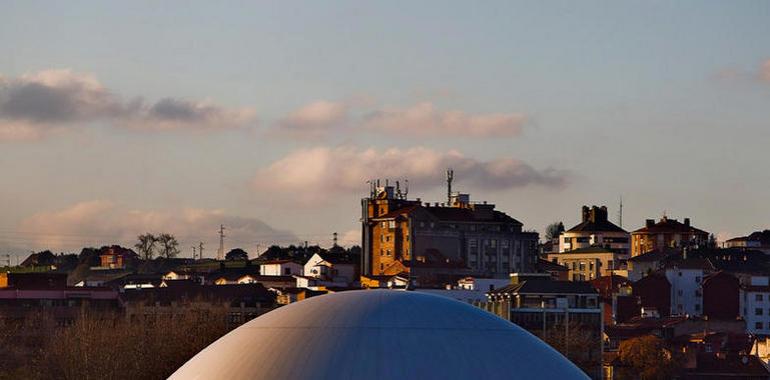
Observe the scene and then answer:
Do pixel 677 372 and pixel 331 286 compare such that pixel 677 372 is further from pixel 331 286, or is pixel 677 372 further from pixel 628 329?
pixel 331 286

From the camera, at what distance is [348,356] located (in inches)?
981

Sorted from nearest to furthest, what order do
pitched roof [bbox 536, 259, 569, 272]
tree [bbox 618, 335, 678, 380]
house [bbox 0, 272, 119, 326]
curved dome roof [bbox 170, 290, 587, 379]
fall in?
1. curved dome roof [bbox 170, 290, 587, 379]
2. tree [bbox 618, 335, 678, 380]
3. house [bbox 0, 272, 119, 326]
4. pitched roof [bbox 536, 259, 569, 272]

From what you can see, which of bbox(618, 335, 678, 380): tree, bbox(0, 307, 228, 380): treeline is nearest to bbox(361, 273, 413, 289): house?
bbox(618, 335, 678, 380): tree

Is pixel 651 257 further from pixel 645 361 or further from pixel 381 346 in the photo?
pixel 381 346

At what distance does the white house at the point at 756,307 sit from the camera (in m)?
121

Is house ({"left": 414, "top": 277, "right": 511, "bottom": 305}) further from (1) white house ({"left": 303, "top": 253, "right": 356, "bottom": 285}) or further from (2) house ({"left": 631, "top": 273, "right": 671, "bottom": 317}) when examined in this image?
(1) white house ({"left": 303, "top": 253, "right": 356, "bottom": 285})

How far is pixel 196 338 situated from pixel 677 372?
29.5 meters

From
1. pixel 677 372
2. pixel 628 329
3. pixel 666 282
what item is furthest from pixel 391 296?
pixel 666 282

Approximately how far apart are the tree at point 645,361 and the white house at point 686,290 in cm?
2827

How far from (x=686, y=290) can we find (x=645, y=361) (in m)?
32.0

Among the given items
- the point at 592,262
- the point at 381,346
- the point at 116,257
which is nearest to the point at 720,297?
the point at 592,262

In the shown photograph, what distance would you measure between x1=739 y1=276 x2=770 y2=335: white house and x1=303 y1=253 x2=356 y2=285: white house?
28846 millimetres

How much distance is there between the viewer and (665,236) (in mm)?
156500

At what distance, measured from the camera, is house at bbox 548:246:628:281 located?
150 meters
